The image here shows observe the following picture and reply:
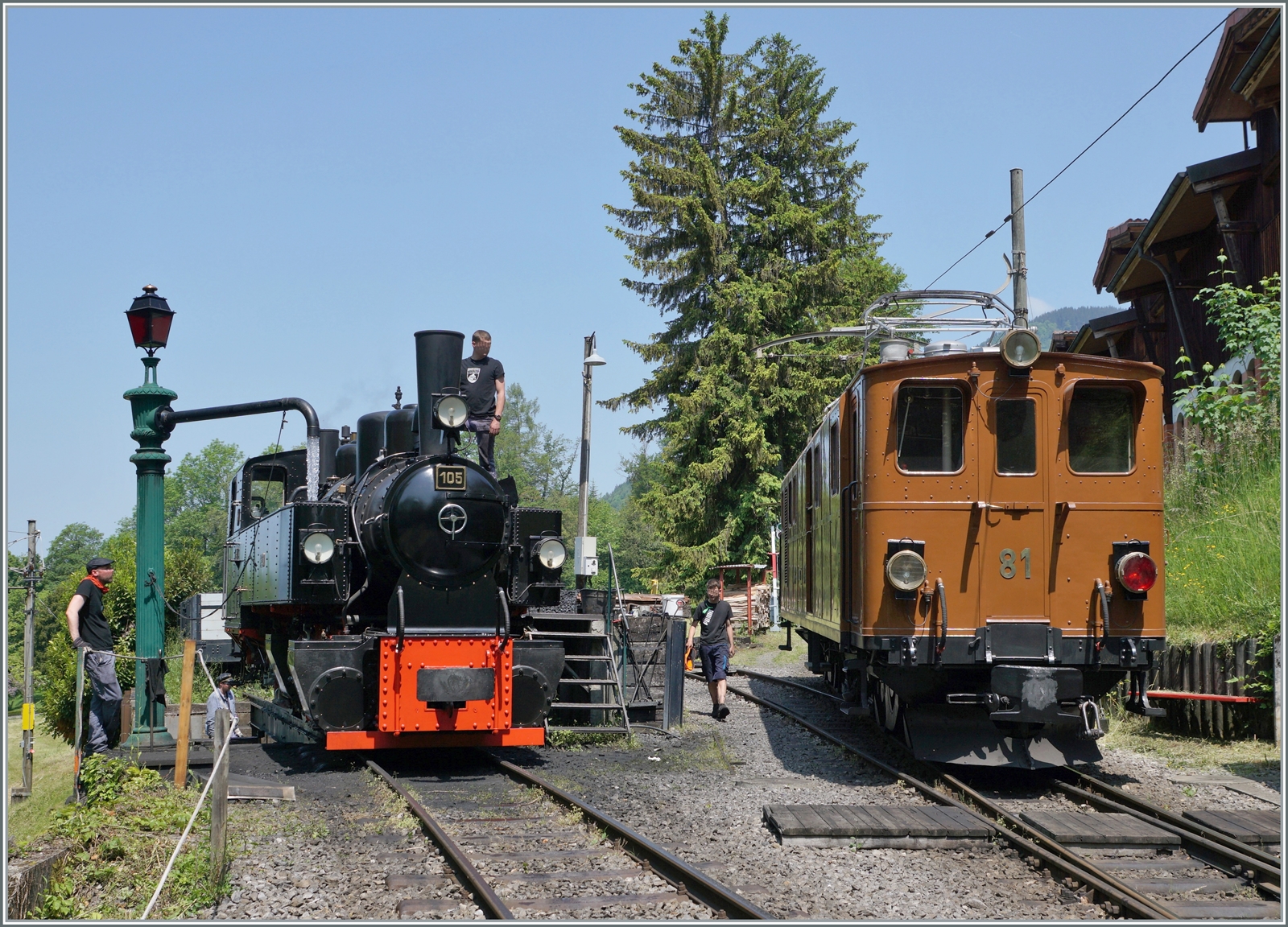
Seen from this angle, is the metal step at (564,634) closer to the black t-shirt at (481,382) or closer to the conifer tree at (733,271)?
the black t-shirt at (481,382)

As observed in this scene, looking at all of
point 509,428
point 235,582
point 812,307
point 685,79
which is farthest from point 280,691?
point 509,428

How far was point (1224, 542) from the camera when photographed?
42.4 ft

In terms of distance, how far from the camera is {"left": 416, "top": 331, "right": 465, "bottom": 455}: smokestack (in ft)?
33.1

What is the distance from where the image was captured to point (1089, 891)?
19.0ft

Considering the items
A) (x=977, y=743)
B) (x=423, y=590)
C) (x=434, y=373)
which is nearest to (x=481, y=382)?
(x=434, y=373)

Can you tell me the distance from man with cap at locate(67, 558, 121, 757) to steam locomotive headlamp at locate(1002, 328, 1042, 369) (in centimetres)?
735

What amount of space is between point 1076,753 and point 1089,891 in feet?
10.4

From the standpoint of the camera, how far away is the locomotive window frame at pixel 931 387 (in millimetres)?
8844

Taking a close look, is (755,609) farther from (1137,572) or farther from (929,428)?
(1137,572)

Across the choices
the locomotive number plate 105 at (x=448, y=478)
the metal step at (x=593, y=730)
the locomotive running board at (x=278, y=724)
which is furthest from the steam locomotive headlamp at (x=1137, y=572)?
the locomotive running board at (x=278, y=724)

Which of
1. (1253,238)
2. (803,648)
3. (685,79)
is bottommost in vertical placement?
(803,648)

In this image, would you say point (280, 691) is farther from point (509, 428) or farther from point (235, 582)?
point (509, 428)

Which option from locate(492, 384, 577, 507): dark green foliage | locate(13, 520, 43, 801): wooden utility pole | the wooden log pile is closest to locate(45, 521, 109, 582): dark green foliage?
locate(492, 384, 577, 507): dark green foliage

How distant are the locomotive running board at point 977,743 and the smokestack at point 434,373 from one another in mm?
4551
